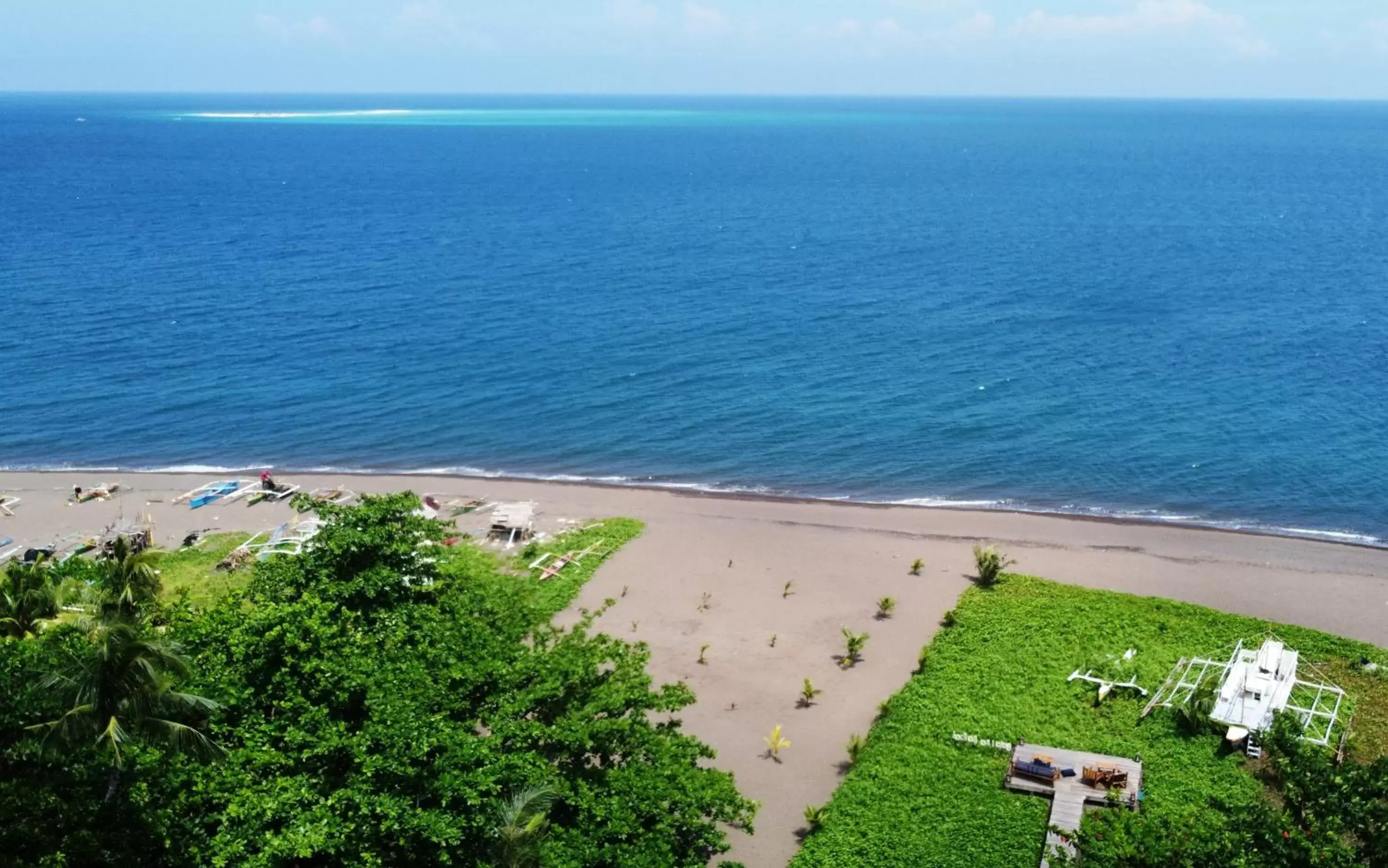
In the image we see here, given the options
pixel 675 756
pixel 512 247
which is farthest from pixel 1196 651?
pixel 512 247

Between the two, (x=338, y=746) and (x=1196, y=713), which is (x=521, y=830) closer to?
(x=338, y=746)

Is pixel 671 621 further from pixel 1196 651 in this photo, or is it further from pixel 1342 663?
pixel 1342 663

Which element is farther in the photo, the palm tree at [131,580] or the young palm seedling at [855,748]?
the young palm seedling at [855,748]

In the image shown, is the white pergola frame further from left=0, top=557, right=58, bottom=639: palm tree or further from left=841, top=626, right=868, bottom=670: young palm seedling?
left=0, top=557, right=58, bottom=639: palm tree

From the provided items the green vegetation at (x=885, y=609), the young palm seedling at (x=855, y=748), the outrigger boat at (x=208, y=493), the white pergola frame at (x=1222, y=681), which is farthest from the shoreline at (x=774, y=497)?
the young palm seedling at (x=855, y=748)

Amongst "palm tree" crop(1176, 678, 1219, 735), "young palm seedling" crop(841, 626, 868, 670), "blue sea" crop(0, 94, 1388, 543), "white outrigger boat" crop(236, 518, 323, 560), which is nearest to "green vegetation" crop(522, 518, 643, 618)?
"white outrigger boat" crop(236, 518, 323, 560)

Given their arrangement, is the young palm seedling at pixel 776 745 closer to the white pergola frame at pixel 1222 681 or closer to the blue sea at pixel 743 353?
the white pergola frame at pixel 1222 681

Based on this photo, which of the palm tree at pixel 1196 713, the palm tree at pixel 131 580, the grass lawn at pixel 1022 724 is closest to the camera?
the grass lawn at pixel 1022 724
